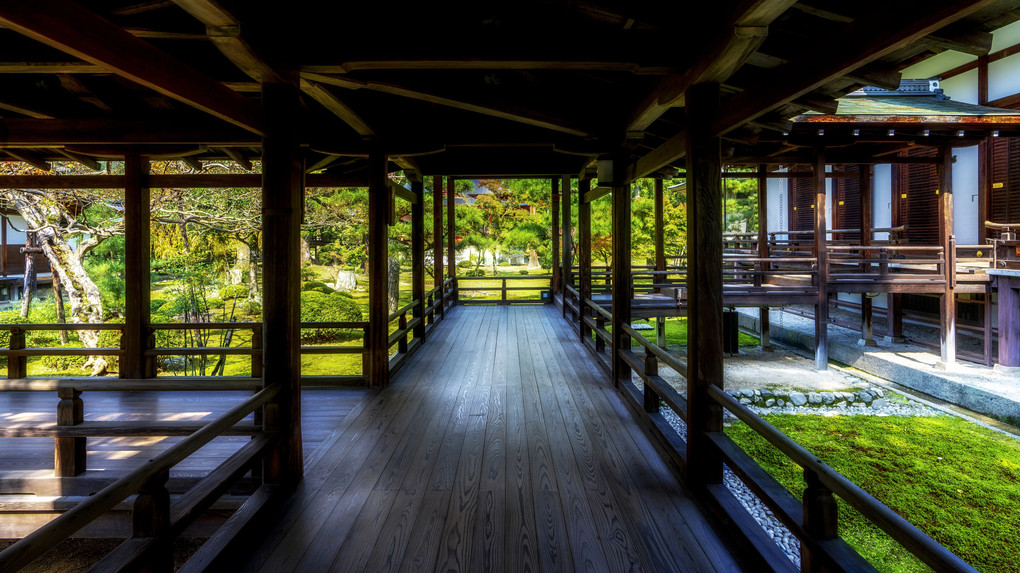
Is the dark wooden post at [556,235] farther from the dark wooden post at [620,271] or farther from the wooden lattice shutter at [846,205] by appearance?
the wooden lattice shutter at [846,205]

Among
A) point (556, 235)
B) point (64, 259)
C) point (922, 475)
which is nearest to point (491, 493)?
point (922, 475)

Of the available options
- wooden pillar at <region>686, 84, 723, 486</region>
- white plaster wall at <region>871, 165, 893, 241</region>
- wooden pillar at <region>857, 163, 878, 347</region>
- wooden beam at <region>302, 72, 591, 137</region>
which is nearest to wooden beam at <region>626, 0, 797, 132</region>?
wooden pillar at <region>686, 84, 723, 486</region>

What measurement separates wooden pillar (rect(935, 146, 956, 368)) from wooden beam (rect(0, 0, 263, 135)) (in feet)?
39.1

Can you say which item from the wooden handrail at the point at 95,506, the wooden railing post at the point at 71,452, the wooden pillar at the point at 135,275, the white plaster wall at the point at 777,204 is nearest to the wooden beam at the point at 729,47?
the wooden handrail at the point at 95,506

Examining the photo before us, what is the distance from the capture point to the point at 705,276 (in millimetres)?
3127

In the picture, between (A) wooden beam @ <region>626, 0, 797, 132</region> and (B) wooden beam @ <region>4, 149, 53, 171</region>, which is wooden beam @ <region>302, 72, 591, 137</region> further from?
(B) wooden beam @ <region>4, 149, 53, 171</region>

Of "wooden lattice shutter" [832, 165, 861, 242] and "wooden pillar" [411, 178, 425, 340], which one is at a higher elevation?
"wooden lattice shutter" [832, 165, 861, 242]

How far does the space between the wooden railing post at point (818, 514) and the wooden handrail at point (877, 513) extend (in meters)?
0.05

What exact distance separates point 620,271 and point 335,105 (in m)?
3.30

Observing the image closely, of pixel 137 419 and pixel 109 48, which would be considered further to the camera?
pixel 137 419

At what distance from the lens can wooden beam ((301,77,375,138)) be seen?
12.2 feet

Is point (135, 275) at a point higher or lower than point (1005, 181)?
lower

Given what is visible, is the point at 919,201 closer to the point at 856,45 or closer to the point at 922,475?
the point at 922,475

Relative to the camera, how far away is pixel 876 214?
14.8 metres
